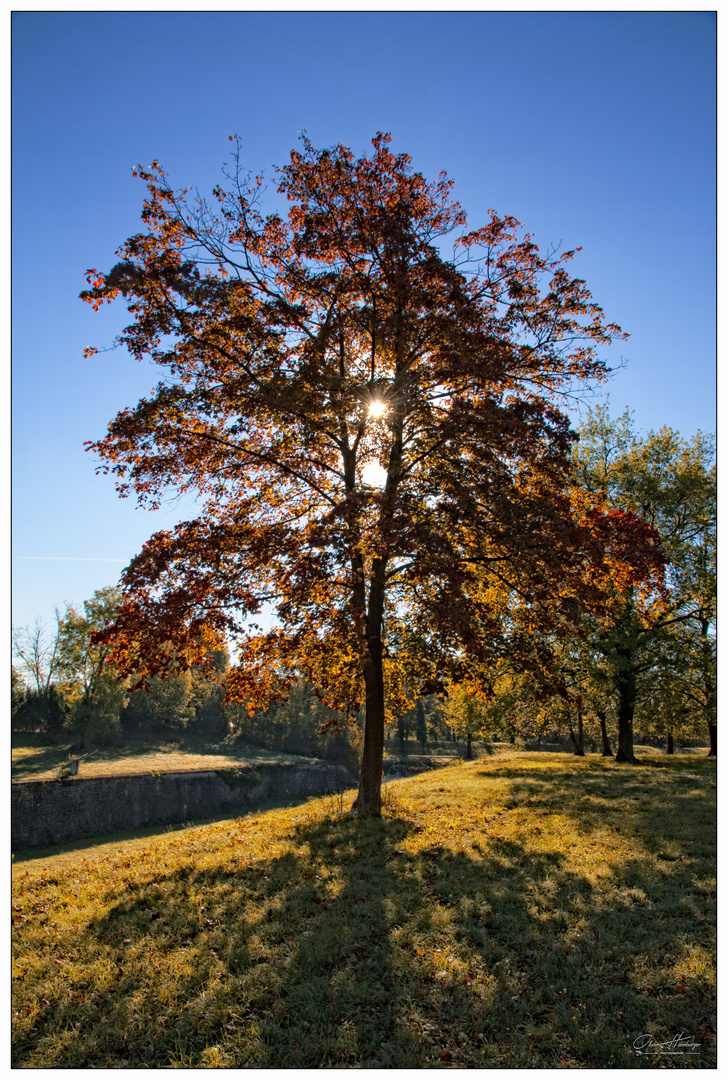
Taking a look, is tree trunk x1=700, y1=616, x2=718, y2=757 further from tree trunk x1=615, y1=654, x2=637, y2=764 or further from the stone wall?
the stone wall

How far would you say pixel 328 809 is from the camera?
12484 mm

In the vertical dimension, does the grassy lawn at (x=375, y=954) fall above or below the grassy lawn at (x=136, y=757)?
above

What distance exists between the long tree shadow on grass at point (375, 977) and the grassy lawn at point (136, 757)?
21307 mm

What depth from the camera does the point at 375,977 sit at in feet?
15.3

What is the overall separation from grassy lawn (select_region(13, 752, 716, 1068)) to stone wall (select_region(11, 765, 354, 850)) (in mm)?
14883

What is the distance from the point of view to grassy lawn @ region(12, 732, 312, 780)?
27531mm

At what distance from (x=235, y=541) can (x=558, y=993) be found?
822 centimetres

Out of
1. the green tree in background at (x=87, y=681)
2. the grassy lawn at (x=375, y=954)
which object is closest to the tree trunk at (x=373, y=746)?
the grassy lawn at (x=375, y=954)

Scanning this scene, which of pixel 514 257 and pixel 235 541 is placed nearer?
pixel 235 541

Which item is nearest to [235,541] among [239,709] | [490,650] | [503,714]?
[490,650]

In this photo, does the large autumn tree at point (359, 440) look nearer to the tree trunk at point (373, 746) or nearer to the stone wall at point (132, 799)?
the tree trunk at point (373, 746)

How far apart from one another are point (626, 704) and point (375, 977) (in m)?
22.4

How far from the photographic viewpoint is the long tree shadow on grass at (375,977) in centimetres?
380
